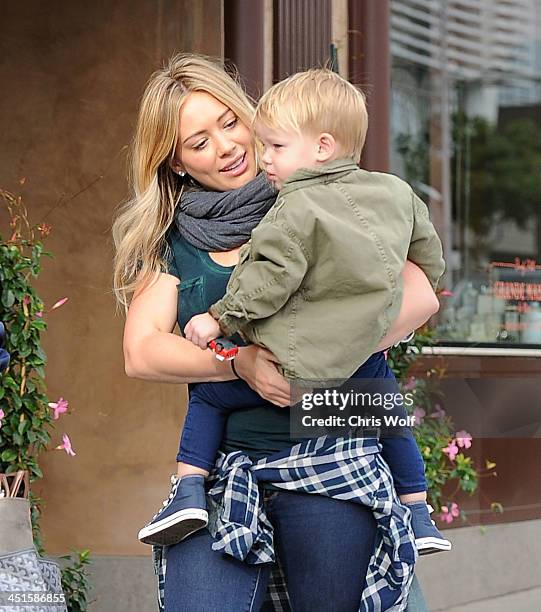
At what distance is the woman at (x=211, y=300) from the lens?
90.5 inches

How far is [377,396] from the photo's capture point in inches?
93.4

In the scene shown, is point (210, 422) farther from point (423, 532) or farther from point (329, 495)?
point (423, 532)

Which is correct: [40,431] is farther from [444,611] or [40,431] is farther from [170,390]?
[444,611]

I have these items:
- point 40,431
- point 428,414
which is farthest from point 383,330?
point 428,414

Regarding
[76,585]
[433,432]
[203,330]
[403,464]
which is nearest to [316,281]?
[203,330]

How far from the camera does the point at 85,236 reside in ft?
15.8

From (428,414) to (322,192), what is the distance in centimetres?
319

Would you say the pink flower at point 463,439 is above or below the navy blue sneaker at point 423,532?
above

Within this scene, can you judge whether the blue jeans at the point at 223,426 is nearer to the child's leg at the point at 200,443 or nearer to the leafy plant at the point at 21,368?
the child's leg at the point at 200,443

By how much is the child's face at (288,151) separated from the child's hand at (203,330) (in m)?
0.28

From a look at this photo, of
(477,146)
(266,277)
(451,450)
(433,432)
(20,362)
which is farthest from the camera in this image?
(477,146)

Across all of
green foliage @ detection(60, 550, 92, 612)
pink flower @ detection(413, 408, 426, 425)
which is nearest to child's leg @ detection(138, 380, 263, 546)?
green foliage @ detection(60, 550, 92, 612)

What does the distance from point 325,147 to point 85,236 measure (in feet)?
8.65

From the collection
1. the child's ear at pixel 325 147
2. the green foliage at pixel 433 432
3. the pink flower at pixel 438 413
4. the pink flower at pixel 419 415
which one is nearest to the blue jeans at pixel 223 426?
the child's ear at pixel 325 147
